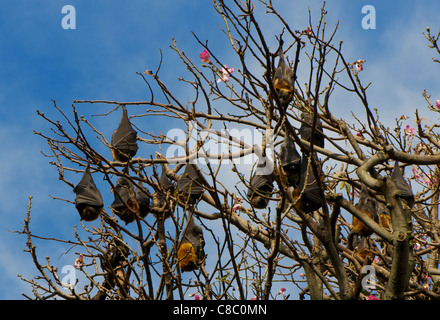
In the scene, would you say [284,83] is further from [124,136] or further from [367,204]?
[124,136]

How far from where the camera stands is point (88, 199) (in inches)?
257

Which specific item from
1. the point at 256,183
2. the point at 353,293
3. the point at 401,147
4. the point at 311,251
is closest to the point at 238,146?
the point at 256,183

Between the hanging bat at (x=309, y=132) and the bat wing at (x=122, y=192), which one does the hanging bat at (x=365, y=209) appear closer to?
the hanging bat at (x=309, y=132)

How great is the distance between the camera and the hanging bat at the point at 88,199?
6.52 meters

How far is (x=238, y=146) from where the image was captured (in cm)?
723

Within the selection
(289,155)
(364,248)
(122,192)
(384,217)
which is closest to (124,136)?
(122,192)

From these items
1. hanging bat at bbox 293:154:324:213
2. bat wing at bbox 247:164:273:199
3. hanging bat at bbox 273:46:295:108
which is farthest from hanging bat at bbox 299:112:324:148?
hanging bat at bbox 293:154:324:213

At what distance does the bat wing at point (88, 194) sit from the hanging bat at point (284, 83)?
2457 mm

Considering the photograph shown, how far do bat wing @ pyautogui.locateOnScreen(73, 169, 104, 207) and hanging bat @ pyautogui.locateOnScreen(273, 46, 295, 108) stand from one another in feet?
8.06

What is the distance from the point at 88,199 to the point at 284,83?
268 centimetres

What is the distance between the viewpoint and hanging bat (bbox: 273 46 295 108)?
6238 millimetres

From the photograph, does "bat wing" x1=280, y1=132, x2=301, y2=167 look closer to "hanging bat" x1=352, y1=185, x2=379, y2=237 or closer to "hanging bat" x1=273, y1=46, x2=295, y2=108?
"hanging bat" x1=273, y1=46, x2=295, y2=108

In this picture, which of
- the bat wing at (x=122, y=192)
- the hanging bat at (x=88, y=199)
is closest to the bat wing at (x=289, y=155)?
the bat wing at (x=122, y=192)
